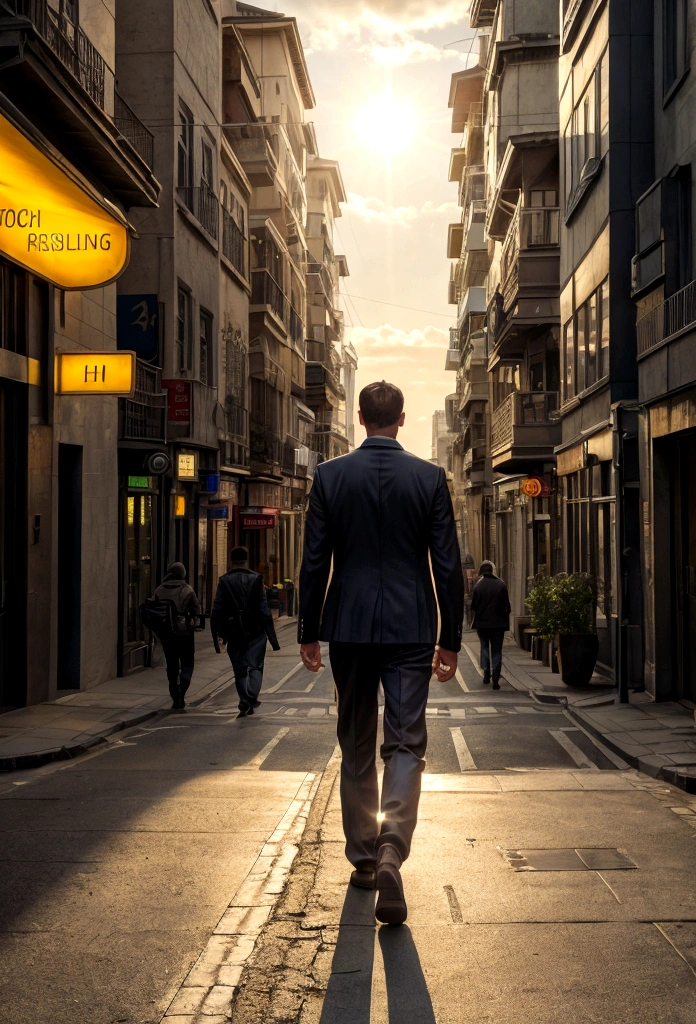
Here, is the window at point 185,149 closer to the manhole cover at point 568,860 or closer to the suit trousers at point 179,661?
the suit trousers at point 179,661

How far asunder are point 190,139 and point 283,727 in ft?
56.8

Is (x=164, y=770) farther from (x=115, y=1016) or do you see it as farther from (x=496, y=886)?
(x=115, y=1016)

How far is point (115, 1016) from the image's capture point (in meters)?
3.90

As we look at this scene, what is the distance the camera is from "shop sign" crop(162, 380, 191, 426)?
2325cm

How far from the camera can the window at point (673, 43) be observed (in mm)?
14805

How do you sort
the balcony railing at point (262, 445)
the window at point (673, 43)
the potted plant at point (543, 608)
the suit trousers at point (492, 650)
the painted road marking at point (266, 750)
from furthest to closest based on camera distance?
the balcony railing at point (262, 445) < the suit trousers at point (492, 650) < the potted plant at point (543, 608) < the window at point (673, 43) < the painted road marking at point (266, 750)

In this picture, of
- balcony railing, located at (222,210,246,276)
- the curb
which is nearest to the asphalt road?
the curb

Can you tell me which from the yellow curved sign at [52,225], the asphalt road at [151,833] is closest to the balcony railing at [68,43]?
the yellow curved sign at [52,225]

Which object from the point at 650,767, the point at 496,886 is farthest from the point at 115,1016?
the point at 650,767

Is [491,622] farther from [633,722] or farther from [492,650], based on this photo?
[633,722]

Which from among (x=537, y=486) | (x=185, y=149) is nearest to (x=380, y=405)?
(x=537, y=486)

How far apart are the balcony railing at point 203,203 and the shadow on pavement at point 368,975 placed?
73.7 ft

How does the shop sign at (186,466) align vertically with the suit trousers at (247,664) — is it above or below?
above

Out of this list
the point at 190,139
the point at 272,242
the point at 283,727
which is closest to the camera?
the point at 283,727
